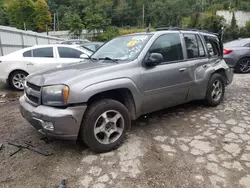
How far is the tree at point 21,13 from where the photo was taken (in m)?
66.4

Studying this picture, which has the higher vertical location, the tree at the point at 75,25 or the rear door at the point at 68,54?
the tree at the point at 75,25

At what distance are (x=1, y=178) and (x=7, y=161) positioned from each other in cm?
37

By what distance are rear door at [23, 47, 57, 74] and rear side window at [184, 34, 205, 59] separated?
4583 millimetres

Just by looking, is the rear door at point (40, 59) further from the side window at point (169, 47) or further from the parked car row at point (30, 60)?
the side window at point (169, 47)

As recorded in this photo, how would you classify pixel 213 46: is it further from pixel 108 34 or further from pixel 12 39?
pixel 108 34

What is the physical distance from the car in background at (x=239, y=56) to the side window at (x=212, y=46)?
4266 millimetres

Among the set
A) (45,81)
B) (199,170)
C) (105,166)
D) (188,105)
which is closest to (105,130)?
(105,166)

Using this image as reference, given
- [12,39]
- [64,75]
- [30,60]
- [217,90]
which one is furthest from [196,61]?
[12,39]

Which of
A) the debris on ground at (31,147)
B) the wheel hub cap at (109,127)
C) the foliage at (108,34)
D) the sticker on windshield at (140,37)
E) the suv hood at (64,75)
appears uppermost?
the foliage at (108,34)

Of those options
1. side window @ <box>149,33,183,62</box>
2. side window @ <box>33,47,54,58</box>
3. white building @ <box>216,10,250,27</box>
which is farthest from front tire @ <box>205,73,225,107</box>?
white building @ <box>216,10,250,27</box>

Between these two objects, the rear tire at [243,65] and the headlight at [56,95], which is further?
the rear tire at [243,65]

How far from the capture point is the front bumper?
2.66 metres

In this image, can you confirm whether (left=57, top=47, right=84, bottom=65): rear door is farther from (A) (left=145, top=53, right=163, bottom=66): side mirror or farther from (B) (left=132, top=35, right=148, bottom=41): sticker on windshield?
(A) (left=145, top=53, right=163, bottom=66): side mirror

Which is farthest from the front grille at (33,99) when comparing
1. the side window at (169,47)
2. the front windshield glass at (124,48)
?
the side window at (169,47)
